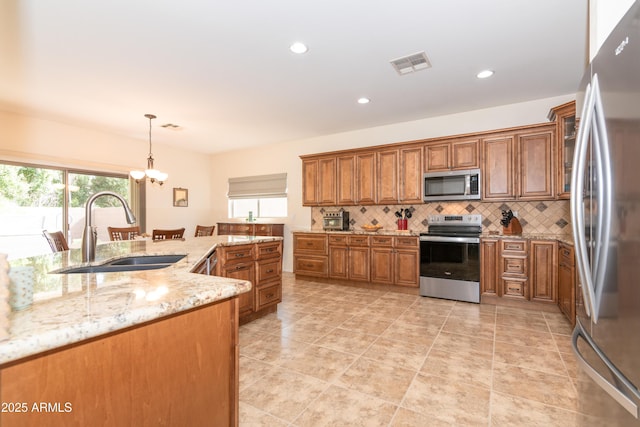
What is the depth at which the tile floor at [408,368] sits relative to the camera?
→ 1718 millimetres

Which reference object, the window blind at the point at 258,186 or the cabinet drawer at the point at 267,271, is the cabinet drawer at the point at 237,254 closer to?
the cabinet drawer at the point at 267,271

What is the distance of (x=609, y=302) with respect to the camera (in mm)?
969

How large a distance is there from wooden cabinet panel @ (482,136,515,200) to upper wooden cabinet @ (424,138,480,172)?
0.13m

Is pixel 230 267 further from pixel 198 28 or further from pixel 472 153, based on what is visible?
pixel 472 153

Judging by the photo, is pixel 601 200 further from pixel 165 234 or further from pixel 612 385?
pixel 165 234

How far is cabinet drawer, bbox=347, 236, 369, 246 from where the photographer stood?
4.57m

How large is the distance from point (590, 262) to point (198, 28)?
9.65 ft

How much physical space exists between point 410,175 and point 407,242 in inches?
39.3

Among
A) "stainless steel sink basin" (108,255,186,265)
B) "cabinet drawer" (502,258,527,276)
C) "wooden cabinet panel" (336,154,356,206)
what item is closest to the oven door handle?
"cabinet drawer" (502,258,527,276)

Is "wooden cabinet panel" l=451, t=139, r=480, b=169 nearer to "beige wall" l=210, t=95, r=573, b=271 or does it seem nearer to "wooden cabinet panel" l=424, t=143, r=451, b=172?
"wooden cabinet panel" l=424, t=143, r=451, b=172

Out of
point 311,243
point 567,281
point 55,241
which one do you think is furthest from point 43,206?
point 567,281

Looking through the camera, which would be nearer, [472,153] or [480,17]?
[480,17]

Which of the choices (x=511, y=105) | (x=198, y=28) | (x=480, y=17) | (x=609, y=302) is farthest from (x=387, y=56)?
(x=609, y=302)

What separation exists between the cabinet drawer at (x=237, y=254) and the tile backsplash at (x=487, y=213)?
2.60 meters
